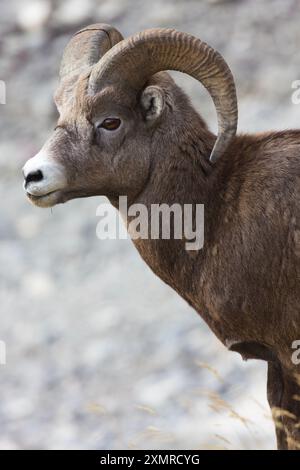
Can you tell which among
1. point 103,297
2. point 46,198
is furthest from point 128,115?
point 103,297

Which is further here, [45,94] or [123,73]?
[45,94]

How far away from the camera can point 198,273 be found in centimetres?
744

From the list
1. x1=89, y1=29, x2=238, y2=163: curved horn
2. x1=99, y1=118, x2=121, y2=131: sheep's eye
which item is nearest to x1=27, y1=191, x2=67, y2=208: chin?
x1=99, y1=118, x2=121, y2=131: sheep's eye

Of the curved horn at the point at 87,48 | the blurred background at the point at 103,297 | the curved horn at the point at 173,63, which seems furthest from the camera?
the blurred background at the point at 103,297

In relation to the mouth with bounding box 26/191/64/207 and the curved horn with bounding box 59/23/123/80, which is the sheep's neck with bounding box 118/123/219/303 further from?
the curved horn with bounding box 59/23/123/80

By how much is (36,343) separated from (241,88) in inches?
161

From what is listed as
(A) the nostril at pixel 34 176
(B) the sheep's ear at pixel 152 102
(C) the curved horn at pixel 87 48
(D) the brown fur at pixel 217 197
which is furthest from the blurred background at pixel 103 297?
(A) the nostril at pixel 34 176

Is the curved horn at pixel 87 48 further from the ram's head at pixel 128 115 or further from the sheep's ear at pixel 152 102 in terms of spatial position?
the sheep's ear at pixel 152 102

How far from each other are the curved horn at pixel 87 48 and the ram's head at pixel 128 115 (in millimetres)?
377

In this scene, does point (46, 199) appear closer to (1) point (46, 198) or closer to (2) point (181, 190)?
(1) point (46, 198)

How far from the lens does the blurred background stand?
42.6 ft

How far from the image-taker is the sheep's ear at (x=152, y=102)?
292 inches

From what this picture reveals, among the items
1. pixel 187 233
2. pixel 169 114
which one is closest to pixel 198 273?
pixel 187 233

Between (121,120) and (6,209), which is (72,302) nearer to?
(6,209)
